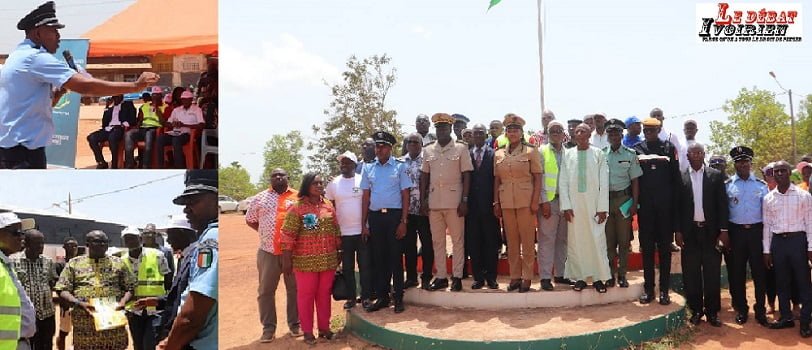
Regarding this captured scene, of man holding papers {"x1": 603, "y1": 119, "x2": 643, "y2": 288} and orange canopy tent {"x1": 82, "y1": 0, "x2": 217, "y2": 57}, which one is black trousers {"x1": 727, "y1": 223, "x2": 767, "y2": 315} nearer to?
man holding papers {"x1": 603, "y1": 119, "x2": 643, "y2": 288}

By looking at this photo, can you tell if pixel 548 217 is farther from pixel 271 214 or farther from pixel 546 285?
pixel 271 214

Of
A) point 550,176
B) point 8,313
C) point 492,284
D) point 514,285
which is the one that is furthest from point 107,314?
point 550,176

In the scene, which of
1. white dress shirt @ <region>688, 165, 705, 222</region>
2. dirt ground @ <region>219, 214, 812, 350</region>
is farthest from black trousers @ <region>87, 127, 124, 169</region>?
white dress shirt @ <region>688, 165, 705, 222</region>

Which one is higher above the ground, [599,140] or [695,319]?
[599,140]

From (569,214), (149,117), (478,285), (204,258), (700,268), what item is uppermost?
(149,117)

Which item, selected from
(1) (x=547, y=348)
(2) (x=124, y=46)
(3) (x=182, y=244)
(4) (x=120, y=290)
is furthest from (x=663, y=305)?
(2) (x=124, y=46)

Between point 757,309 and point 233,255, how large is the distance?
11577mm

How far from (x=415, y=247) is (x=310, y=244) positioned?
121cm

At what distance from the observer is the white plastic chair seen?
6.19 m

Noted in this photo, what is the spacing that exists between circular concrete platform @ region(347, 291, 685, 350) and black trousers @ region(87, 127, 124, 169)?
9.36 feet

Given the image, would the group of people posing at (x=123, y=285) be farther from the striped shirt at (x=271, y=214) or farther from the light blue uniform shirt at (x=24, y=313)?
the striped shirt at (x=271, y=214)

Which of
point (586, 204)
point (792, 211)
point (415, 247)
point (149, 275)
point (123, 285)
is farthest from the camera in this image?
point (415, 247)

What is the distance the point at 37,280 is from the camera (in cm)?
554

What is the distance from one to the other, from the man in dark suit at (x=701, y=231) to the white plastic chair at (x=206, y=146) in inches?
177
